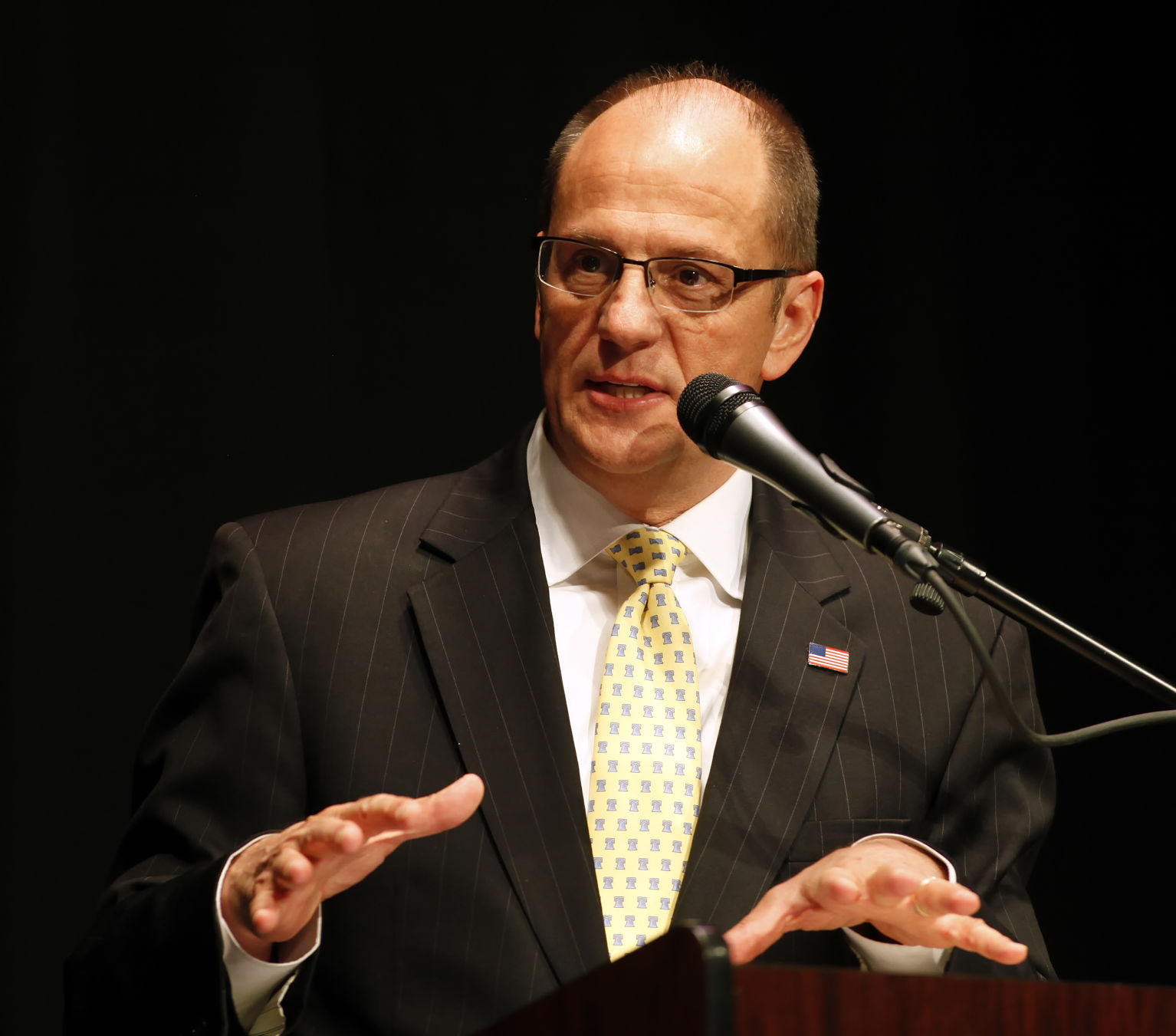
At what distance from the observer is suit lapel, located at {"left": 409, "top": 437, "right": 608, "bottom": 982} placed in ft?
5.39

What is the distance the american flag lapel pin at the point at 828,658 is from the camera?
1.87m

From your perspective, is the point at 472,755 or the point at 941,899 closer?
the point at 941,899

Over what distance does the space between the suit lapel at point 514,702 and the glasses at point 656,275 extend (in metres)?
0.30

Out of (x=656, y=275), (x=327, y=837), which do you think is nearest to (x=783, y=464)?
(x=327, y=837)

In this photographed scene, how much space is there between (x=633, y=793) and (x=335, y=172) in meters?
1.26

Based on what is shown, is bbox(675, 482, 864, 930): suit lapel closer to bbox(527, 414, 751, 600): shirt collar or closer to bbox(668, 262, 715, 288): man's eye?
bbox(527, 414, 751, 600): shirt collar

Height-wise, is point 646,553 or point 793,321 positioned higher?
point 793,321

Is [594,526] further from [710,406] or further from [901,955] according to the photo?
[901,955]

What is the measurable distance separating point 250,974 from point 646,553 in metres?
0.76

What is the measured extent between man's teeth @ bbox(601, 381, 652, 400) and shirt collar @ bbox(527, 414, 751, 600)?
151mm

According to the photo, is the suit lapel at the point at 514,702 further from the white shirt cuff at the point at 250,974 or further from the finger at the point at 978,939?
the finger at the point at 978,939

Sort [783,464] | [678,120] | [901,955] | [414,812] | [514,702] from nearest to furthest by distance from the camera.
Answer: [414,812]
[783,464]
[901,955]
[514,702]
[678,120]

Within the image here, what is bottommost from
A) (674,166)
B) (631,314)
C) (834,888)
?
(834,888)

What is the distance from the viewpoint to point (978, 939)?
1.26 metres
